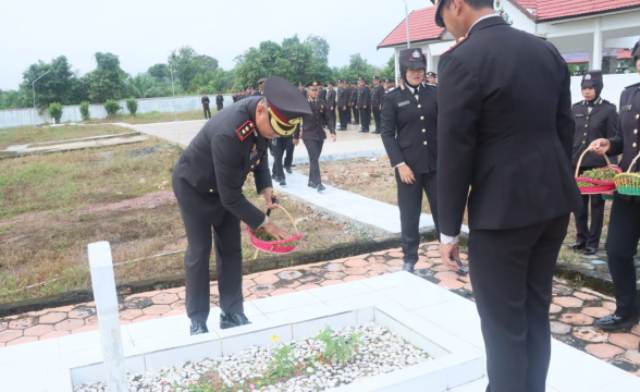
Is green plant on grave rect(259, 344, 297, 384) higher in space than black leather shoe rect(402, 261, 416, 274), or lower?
higher

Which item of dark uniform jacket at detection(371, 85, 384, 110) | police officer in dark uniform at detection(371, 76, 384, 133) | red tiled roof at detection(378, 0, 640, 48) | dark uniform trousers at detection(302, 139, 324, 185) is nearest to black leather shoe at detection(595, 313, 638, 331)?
dark uniform trousers at detection(302, 139, 324, 185)

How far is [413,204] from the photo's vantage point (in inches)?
186

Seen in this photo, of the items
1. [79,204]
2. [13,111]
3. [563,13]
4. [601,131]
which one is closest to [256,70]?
[13,111]

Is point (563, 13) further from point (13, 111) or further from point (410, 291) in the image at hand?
point (13, 111)

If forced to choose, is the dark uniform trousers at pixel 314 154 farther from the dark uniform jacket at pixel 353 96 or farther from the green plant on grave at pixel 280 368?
the dark uniform jacket at pixel 353 96

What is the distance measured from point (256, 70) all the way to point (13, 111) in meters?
18.8

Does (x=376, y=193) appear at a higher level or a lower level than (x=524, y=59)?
lower

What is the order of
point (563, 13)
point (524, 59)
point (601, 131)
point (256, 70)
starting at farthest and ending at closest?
point (256, 70), point (563, 13), point (601, 131), point (524, 59)

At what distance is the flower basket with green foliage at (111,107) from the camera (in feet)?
138

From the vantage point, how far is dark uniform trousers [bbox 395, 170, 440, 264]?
4664 millimetres

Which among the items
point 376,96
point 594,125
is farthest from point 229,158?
point 376,96

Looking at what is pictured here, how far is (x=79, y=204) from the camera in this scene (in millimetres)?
9078

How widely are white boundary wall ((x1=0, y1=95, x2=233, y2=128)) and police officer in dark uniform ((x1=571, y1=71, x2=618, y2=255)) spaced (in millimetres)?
36961

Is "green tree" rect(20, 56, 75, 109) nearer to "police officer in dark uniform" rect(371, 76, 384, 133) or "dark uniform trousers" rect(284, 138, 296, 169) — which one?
"police officer in dark uniform" rect(371, 76, 384, 133)
